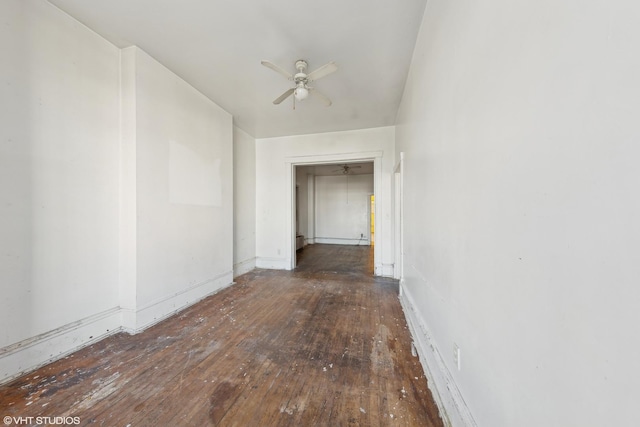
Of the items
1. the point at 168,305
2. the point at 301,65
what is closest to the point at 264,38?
the point at 301,65

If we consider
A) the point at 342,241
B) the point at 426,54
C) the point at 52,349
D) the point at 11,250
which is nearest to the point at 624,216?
the point at 426,54

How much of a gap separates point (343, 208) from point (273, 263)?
168 inches

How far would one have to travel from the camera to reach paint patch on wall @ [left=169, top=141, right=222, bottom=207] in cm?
276

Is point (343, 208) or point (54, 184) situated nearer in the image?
point (54, 184)

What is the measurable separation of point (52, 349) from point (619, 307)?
3.19 metres

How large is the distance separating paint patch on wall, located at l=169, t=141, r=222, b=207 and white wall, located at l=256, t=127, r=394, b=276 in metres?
1.49

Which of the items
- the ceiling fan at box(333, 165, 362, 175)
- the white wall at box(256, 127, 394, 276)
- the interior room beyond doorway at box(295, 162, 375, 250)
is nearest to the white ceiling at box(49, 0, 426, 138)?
the white wall at box(256, 127, 394, 276)

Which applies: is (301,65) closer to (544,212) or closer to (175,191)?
(175,191)

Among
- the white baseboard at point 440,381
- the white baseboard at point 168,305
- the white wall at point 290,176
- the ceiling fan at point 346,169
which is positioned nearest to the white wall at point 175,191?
the white baseboard at point 168,305

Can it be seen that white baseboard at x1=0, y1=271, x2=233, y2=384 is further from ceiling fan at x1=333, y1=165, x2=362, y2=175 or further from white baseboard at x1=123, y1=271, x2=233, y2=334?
ceiling fan at x1=333, y1=165, x2=362, y2=175

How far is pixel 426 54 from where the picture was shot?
1873mm

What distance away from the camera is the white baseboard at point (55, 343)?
165 cm

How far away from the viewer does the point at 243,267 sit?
459cm

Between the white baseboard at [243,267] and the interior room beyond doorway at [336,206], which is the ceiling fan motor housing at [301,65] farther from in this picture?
the interior room beyond doorway at [336,206]
